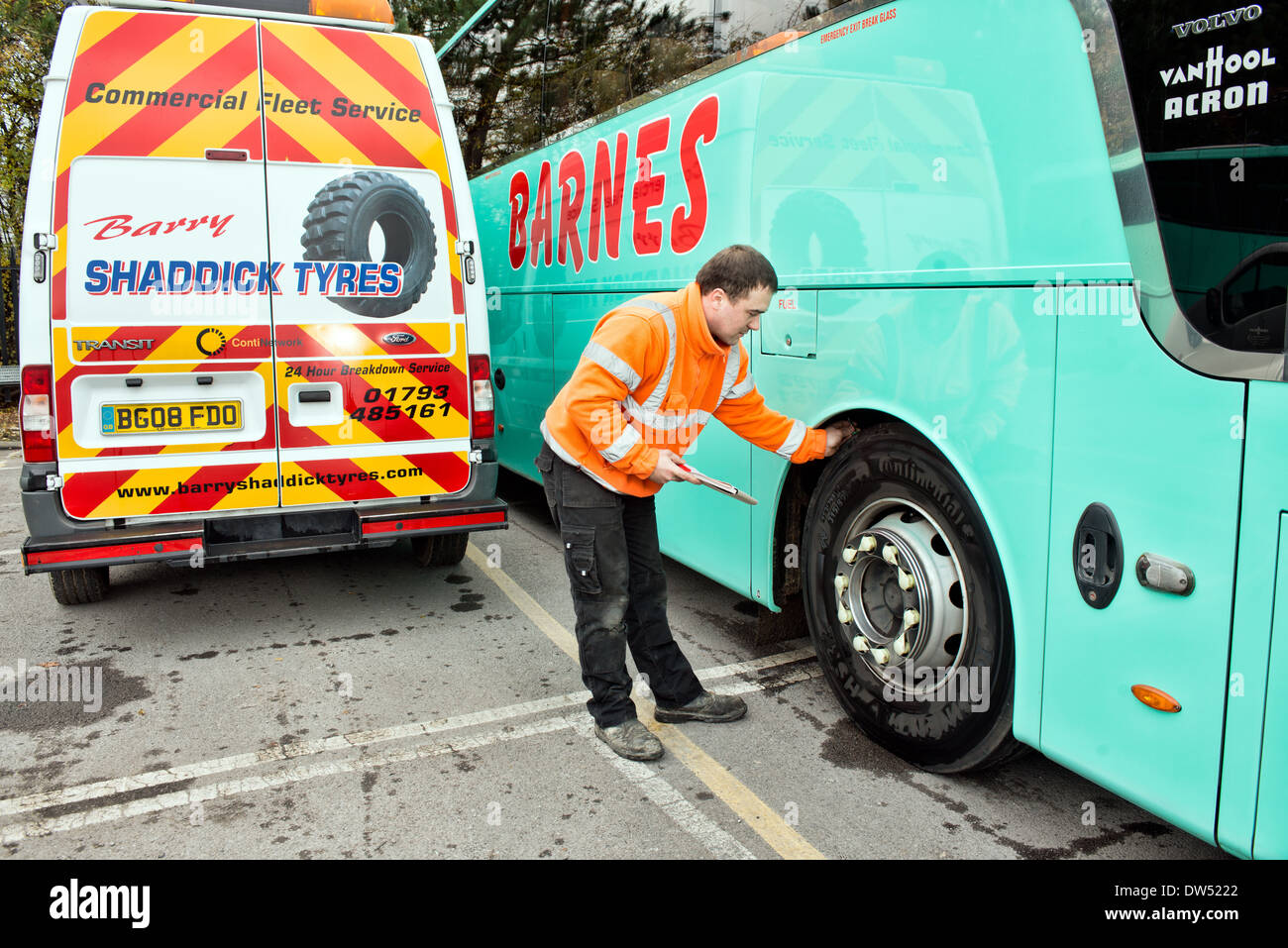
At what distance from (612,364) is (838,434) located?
894 millimetres

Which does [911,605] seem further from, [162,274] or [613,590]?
[162,274]

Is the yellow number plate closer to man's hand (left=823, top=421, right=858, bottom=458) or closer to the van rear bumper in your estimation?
the van rear bumper

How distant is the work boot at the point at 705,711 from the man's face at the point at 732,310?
1410mm

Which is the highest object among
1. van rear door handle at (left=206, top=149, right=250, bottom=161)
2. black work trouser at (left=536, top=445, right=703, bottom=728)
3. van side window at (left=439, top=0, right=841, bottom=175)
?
van side window at (left=439, top=0, right=841, bottom=175)

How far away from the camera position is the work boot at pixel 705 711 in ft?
12.2

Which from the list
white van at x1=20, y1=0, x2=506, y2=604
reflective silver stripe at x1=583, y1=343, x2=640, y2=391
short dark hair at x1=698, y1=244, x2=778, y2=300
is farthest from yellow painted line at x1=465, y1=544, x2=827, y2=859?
short dark hair at x1=698, y1=244, x2=778, y2=300

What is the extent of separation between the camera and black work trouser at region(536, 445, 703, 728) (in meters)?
3.35

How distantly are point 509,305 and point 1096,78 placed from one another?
491 cm

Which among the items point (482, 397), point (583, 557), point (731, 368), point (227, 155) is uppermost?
point (227, 155)

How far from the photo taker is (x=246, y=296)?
4.41 meters

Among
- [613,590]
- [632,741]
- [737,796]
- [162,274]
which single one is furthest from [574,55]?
[737,796]

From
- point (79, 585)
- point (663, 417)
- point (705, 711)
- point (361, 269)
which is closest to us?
point (663, 417)

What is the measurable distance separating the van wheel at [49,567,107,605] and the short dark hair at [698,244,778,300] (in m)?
3.61

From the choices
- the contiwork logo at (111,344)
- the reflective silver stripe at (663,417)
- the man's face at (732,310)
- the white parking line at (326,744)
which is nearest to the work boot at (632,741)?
the white parking line at (326,744)
